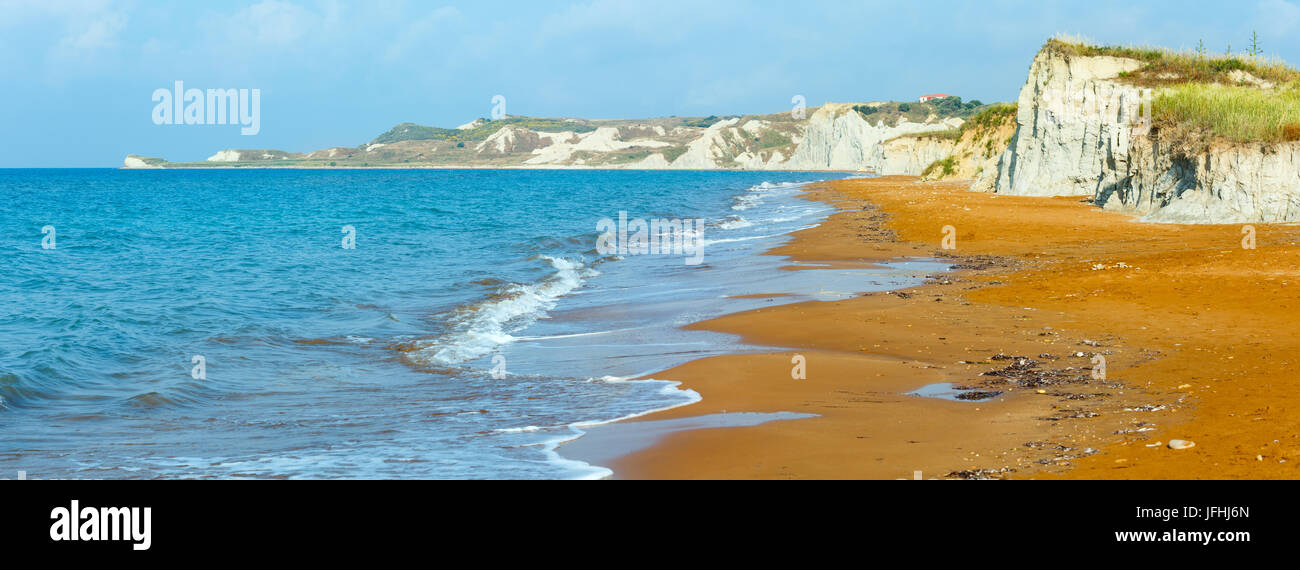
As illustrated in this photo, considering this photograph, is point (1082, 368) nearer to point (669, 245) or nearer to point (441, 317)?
point (441, 317)

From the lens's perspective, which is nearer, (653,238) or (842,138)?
(653,238)

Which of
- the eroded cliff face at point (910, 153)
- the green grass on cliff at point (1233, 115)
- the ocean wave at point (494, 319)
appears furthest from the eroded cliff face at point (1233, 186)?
the eroded cliff face at point (910, 153)

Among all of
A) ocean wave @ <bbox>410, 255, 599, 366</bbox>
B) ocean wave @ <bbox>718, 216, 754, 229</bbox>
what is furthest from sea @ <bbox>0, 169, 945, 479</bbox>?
ocean wave @ <bbox>718, 216, 754, 229</bbox>

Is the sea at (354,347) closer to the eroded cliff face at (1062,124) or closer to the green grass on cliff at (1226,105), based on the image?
the green grass on cliff at (1226,105)

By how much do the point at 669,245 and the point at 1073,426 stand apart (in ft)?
65.9

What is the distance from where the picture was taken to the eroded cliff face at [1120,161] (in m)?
20.5

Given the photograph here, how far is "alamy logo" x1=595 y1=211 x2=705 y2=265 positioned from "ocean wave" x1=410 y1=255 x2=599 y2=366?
348 centimetres

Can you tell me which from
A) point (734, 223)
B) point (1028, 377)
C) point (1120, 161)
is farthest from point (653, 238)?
point (1028, 377)
